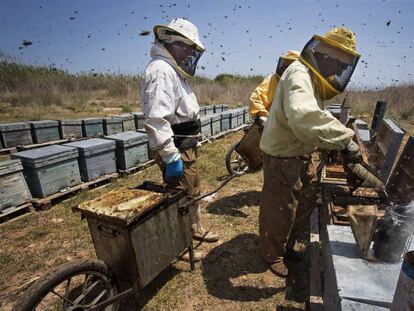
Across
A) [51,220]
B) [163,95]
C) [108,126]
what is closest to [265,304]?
A: [163,95]

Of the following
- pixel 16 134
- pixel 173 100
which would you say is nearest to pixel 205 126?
pixel 16 134

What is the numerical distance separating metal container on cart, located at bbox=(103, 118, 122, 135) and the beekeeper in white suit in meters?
5.74

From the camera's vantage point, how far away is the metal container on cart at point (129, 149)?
545 centimetres

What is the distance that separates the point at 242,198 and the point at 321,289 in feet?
8.12

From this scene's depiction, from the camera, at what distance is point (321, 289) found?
236 cm

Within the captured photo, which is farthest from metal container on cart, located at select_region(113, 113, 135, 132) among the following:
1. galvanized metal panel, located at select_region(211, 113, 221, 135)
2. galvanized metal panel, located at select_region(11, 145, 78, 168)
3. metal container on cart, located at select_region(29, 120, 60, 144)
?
galvanized metal panel, located at select_region(11, 145, 78, 168)

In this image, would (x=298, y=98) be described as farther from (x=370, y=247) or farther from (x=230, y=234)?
(x=230, y=234)

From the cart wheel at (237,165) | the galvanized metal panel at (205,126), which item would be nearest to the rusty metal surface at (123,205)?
the cart wheel at (237,165)

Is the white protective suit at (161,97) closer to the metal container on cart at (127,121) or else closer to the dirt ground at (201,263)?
the dirt ground at (201,263)

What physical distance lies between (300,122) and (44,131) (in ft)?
25.1

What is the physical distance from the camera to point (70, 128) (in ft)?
25.3

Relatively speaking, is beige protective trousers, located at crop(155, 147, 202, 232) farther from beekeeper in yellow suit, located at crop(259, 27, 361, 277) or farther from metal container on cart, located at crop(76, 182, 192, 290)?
beekeeper in yellow suit, located at crop(259, 27, 361, 277)

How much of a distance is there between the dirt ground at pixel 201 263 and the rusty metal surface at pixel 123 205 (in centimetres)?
111

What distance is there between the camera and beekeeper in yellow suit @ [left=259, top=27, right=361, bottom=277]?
2029 mm
